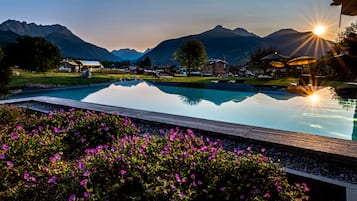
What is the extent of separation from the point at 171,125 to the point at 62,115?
241 cm

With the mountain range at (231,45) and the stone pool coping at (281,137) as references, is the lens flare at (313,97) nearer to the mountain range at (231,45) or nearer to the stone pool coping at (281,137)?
the stone pool coping at (281,137)

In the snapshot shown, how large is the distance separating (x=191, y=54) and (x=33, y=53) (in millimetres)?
18380

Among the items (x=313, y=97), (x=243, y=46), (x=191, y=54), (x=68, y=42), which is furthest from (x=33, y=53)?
(x=68, y=42)

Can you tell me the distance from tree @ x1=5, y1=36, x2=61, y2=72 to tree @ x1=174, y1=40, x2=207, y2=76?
51.0 ft

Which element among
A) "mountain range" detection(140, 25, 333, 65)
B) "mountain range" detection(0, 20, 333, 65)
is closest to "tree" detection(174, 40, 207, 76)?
"mountain range" detection(0, 20, 333, 65)

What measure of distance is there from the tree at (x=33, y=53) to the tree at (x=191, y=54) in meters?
15.6

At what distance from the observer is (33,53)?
22.0 metres

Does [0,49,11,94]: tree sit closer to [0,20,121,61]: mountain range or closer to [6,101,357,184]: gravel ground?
[6,101,357,184]: gravel ground

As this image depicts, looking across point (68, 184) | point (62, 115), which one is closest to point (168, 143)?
point (68, 184)

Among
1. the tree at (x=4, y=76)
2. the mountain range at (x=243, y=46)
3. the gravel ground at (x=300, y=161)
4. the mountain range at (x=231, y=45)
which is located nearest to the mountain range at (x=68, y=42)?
the mountain range at (x=231, y=45)

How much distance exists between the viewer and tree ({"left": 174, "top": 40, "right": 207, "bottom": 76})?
31.7m

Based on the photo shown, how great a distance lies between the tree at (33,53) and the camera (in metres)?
21.9

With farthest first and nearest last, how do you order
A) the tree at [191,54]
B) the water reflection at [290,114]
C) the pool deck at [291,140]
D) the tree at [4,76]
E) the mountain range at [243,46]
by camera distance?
the mountain range at [243,46] → the tree at [191,54] → the tree at [4,76] → the water reflection at [290,114] → the pool deck at [291,140]

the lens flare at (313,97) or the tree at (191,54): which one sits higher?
the tree at (191,54)
